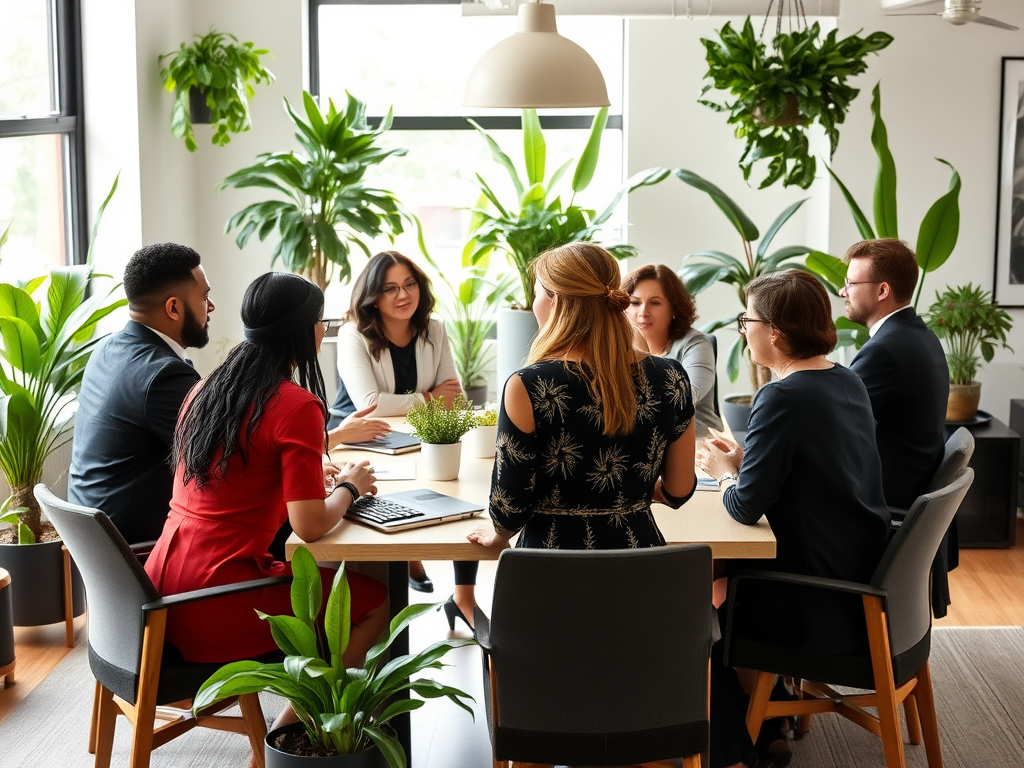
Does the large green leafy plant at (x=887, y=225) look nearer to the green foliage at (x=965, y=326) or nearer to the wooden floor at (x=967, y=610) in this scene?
the green foliage at (x=965, y=326)

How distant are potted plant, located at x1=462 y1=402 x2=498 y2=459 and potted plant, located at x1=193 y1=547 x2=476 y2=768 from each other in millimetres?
934

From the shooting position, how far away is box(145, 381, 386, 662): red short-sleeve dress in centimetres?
239

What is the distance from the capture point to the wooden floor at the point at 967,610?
3482mm

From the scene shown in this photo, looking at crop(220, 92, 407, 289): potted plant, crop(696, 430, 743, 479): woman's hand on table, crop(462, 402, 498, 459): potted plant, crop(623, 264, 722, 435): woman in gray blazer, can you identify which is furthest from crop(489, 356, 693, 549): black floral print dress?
crop(220, 92, 407, 289): potted plant

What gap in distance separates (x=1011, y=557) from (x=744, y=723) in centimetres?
249

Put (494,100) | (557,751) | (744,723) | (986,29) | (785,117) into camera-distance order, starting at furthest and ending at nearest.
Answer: (986,29), (785,117), (494,100), (744,723), (557,751)

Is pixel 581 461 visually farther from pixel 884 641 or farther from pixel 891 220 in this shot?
pixel 891 220

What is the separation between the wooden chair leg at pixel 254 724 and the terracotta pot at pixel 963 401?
3.37 meters

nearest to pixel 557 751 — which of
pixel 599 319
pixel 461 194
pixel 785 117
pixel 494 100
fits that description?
pixel 599 319

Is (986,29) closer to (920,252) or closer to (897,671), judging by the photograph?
(920,252)

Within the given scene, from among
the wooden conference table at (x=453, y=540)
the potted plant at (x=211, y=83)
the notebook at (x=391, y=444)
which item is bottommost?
the wooden conference table at (x=453, y=540)

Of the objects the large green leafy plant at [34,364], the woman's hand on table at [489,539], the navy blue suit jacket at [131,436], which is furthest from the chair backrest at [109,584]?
the large green leafy plant at [34,364]

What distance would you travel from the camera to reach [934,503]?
2357mm

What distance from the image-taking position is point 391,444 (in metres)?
3.33
